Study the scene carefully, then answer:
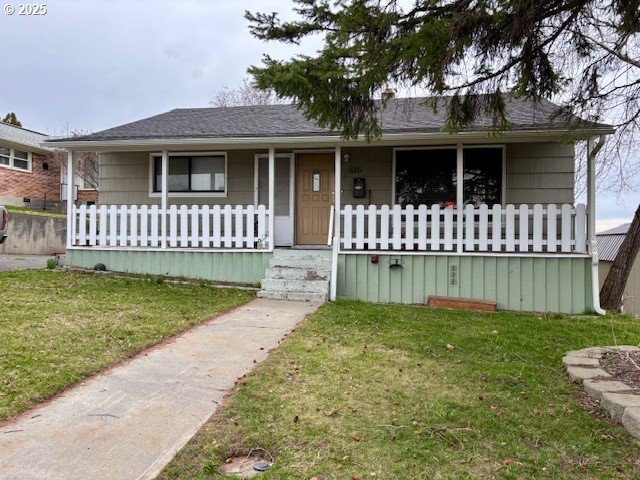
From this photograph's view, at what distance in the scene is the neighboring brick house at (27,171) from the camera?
2012 centimetres

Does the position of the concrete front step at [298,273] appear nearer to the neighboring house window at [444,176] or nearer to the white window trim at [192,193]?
the neighboring house window at [444,176]

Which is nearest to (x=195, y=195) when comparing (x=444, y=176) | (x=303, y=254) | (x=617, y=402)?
(x=303, y=254)

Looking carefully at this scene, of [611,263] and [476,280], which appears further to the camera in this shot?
[611,263]

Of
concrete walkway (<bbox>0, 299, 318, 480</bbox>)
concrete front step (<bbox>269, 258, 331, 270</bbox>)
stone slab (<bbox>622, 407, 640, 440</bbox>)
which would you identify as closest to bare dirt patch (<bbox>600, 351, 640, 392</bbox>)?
stone slab (<bbox>622, 407, 640, 440</bbox>)

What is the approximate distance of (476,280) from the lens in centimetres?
811

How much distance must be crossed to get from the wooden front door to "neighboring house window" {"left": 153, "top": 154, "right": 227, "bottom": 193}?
1.84 meters

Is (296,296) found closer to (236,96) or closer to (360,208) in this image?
(360,208)

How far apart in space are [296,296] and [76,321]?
3575mm

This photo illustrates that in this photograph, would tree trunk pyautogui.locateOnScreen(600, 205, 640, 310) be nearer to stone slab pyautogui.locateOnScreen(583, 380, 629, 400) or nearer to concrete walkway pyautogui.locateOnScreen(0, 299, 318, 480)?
stone slab pyautogui.locateOnScreen(583, 380, 629, 400)

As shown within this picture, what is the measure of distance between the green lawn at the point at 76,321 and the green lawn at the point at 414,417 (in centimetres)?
142

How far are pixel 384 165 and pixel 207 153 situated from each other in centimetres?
409

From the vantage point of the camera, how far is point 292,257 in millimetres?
8820

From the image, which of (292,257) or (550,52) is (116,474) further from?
(292,257)


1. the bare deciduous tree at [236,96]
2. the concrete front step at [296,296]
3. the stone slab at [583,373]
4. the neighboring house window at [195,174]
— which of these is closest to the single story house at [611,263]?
the concrete front step at [296,296]
